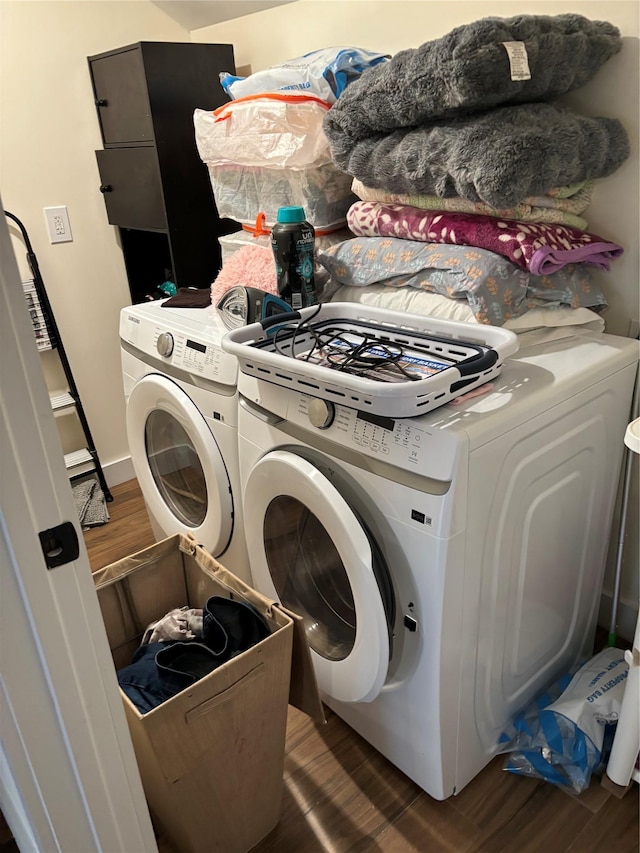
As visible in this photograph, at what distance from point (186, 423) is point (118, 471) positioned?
1.12 metres

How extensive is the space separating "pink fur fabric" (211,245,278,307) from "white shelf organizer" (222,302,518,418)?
0.26m

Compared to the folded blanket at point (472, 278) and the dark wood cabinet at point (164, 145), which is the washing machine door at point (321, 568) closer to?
the folded blanket at point (472, 278)

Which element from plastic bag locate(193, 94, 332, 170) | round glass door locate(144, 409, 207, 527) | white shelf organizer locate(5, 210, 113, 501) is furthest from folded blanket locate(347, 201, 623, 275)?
white shelf organizer locate(5, 210, 113, 501)

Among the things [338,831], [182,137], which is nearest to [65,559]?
[338,831]

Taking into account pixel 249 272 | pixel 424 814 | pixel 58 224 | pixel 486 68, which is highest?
pixel 486 68

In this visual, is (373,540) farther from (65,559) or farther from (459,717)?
(65,559)

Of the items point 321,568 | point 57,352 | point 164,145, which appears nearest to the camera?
point 321,568

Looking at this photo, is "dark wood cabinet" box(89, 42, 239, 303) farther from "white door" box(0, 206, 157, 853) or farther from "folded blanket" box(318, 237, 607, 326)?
"white door" box(0, 206, 157, 853)

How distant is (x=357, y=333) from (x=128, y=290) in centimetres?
141

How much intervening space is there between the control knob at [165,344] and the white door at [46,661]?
38.3 inches

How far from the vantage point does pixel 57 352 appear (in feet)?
Answer: 7.62

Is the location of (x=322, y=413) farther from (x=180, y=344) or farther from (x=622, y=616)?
(x=622, y=616)

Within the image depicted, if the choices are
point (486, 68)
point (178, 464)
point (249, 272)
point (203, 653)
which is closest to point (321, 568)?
point (203, 653)

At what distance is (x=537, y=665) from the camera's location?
56.1 inches
